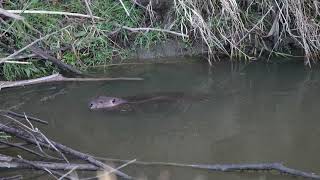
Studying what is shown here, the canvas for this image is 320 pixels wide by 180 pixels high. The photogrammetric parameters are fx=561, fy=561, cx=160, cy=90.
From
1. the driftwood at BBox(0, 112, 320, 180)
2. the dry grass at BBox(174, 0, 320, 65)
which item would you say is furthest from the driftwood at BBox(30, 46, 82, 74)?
the driftwood at BBox(0, 112, 320, 180)

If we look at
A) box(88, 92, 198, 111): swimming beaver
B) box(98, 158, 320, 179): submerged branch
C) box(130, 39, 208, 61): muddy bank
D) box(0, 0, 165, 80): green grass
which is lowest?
box(98, 158, 320, 179): submerged branch

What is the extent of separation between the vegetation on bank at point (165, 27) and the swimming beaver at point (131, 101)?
1.00m

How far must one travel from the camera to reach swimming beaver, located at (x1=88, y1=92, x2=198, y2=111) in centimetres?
418

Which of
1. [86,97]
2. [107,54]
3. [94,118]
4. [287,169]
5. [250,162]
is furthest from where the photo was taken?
[107,54]

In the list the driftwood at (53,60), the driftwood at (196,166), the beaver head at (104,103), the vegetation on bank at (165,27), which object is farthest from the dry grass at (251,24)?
the driftwood at (196,166)

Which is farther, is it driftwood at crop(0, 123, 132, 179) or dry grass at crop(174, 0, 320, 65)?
dry grass at crop(174, 0, 320, 65)

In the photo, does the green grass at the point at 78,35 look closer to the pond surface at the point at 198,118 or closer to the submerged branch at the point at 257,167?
the pond surface at the point at 198,118

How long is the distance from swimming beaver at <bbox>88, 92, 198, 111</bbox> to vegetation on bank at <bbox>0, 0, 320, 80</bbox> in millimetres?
1003

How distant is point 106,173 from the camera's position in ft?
9.97

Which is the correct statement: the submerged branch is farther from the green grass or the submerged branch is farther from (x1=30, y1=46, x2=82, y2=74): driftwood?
the green grass

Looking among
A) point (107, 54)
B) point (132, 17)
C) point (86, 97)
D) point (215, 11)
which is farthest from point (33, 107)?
point (215, 11)

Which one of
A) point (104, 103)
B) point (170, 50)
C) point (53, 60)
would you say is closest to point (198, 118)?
point (104, 103)

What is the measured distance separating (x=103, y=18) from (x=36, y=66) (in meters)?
0.87

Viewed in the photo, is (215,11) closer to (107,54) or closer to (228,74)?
(228,74)
